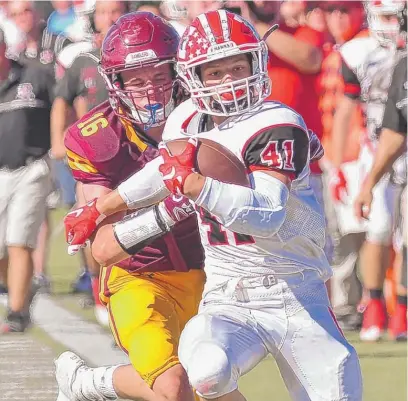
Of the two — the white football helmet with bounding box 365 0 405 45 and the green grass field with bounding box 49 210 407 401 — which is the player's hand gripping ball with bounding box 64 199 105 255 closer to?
the green grass field with bounding box 49 210 407 401

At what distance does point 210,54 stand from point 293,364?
100cm

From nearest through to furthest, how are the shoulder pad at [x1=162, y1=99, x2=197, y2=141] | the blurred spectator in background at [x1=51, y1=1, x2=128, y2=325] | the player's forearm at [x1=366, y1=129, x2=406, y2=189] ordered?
1. the shoulder pad at [x1=162, y1=99, x2=197, y2=141]
2. the player's forearm at [x1=366, y1=129, x2=406, y2=189]
3. the blurred spectator in background at [x1=51, y1=1, x2=128, y2=325]

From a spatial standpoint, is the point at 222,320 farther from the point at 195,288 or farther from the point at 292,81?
the point at 292,81

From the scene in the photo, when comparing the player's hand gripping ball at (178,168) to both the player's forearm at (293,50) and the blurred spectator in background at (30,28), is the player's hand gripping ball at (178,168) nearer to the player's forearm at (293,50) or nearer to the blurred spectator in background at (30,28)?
the player's forearm at (293,50)

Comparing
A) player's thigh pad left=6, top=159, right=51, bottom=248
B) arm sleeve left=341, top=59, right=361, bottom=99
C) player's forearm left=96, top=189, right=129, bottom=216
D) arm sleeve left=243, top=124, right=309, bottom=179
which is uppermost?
arm sleeve left=243, top=124, right=309, bottom=179

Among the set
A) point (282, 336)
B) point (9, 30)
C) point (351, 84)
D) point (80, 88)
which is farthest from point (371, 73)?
point (9, 30)

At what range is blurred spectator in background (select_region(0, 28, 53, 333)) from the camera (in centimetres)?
841

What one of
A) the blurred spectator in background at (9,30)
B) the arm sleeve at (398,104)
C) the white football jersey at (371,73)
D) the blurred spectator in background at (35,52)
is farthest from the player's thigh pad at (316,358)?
the blurred spectator in background at (9,30)

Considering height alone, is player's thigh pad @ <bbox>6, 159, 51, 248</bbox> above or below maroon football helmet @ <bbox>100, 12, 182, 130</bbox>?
below

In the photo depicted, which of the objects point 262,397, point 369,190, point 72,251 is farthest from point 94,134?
point 369,190

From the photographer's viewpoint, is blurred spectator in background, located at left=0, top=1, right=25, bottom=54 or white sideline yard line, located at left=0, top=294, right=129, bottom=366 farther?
blurred spectator in background, located at left=0, top=1, right=25, bottom=54

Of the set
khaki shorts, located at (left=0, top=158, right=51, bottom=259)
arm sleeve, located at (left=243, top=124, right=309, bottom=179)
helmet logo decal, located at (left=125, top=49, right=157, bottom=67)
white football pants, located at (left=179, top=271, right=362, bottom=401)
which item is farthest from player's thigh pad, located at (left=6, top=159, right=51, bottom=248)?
arm sleeve, located at (left=243, top=124, right=309, bottom=179)

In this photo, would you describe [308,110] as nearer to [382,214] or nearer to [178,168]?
[382,214]

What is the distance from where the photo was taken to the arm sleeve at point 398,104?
282 inches
